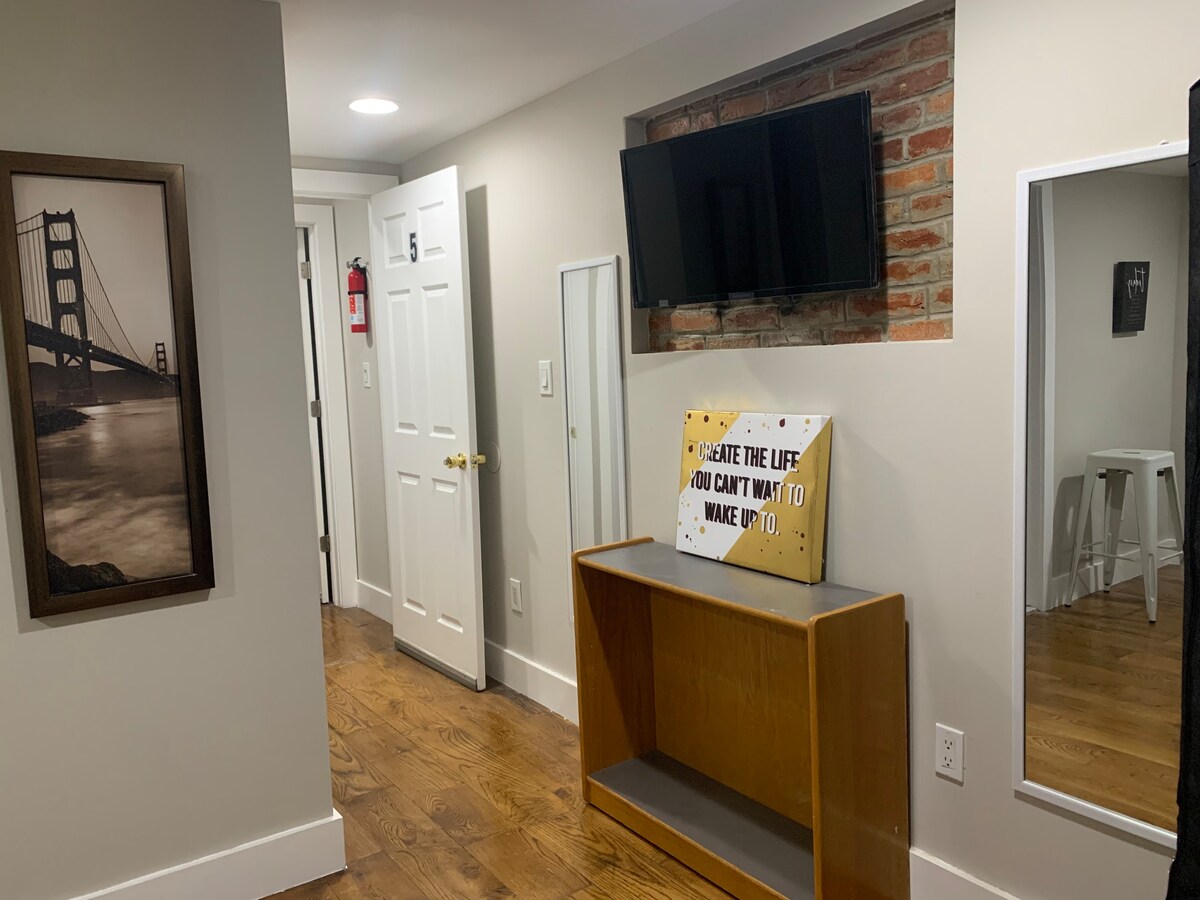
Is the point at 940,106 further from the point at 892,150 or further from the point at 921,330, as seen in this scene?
the point at 921,330

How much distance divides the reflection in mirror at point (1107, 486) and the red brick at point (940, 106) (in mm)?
345

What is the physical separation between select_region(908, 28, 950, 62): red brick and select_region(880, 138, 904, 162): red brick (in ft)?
0.59

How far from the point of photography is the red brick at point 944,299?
81.4 inches

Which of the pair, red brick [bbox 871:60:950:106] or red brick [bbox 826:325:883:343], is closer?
red brick [bbox 871:60:950:106]

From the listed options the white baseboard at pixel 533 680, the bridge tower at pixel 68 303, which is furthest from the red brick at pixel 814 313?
the bridge tower at pixel 68 303

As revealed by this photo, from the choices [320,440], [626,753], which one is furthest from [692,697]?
[320,440]

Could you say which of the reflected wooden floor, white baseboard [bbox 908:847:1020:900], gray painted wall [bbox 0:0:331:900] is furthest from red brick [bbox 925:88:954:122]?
white baseboard [bbox 908:847:1020:900]

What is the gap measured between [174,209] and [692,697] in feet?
6.34

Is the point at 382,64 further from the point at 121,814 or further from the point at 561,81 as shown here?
the point at 121,814

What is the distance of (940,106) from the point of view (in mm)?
2039

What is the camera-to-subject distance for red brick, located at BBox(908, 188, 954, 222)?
204 centimetres

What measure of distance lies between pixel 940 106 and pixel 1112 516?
980 mm

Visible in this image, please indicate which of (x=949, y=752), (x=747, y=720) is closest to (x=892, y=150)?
(x=949, y=752)

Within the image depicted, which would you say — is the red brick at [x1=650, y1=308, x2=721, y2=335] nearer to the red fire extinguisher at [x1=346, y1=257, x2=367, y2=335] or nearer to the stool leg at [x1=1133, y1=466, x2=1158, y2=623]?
the stool leg at [x1=1133, y1=466, x2=1158, y2=623]
